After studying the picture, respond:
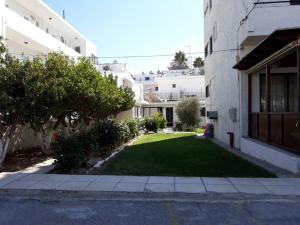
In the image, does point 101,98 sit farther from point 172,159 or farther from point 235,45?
point 235,45

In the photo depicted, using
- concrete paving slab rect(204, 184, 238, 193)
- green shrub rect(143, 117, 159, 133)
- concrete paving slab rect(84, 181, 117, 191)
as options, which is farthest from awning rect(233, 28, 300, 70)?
green shrub rect(143, 117, 159, 133)

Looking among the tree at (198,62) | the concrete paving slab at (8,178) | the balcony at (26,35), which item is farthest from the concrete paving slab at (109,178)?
the tree at (198,62)

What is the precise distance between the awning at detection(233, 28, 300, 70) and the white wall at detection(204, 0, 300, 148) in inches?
33.6

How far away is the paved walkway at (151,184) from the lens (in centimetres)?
869

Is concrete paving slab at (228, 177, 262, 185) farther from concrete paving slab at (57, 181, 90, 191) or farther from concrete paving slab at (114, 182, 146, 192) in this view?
concrete paving slab at (57, 181, 90, 191)

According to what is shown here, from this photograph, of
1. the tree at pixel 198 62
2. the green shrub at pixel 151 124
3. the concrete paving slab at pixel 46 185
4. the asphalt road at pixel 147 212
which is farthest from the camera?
the tree at pixel 198 62

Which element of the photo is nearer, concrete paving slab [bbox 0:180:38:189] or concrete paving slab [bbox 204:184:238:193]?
concrete paving slab [bbox 204:184:238:193]

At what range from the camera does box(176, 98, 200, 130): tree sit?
118 feet

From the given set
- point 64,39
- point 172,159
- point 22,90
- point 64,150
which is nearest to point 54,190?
point 64,150

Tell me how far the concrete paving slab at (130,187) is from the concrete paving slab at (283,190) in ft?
9.21

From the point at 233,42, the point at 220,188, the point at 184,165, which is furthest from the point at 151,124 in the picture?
the point at 220,188

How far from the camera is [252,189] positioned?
28.5 ft

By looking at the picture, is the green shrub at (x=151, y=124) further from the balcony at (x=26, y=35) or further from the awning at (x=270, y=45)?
the awning at (x=270, y=45)

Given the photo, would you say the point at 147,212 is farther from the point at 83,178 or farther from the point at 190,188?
the point at 83,178
